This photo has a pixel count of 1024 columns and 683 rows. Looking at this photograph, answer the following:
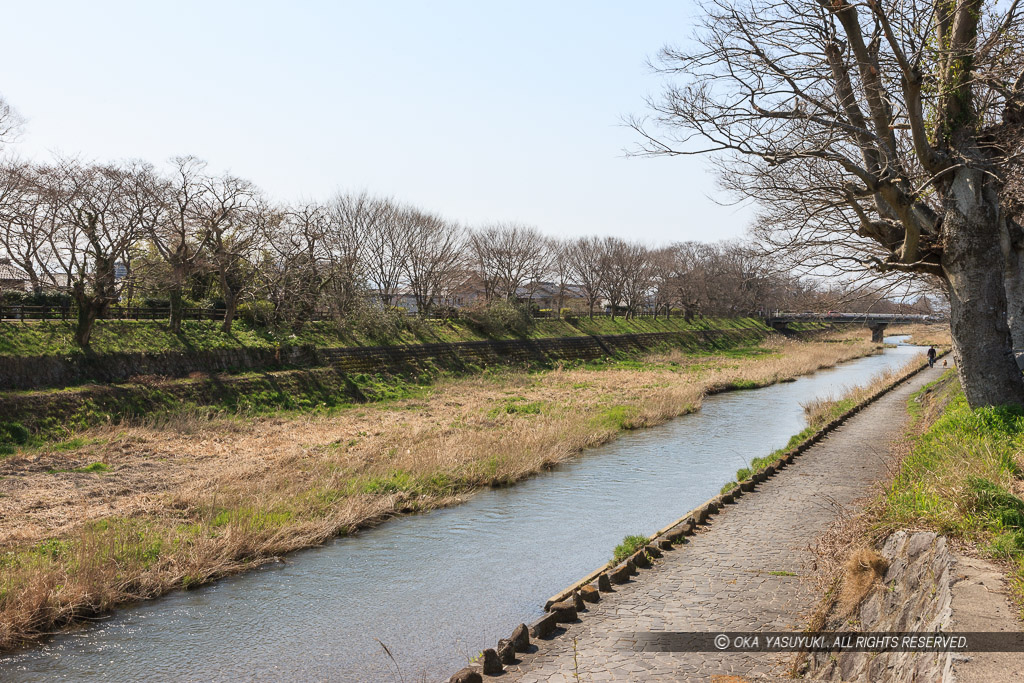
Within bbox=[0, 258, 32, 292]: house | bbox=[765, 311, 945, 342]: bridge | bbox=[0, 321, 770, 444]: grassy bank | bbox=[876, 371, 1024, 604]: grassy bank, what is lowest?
bbox=[0, 321, 770, 444]: grassy bank

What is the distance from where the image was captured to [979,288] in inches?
420

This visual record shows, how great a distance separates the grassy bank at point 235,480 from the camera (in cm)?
1053

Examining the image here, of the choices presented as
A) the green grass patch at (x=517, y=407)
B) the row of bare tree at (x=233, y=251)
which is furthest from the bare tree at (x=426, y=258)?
the green grass patch at (x=517, y=407)

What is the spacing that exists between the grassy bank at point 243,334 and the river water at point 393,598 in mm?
16820

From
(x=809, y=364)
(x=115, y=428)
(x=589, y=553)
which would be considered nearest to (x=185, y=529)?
(x=589, y=553)

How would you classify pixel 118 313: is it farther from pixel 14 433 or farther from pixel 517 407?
pixel 517 407

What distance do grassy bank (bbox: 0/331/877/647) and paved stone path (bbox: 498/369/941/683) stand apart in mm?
6176

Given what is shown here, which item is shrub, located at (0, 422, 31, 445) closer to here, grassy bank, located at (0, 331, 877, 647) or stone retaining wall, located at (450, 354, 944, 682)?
grassy bank, located at (0, 331, 877, 647)

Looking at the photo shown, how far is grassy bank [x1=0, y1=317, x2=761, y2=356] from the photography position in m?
24.5

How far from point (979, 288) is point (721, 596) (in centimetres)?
607

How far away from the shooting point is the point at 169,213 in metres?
29.6

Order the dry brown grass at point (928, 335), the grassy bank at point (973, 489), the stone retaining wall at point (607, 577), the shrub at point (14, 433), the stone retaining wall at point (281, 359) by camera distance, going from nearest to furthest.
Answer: the grassy bank at point (973, 489) < the stone retaining wall at point (607, 577) < the shrub at point (14, 433) < the stone retaining wall at point (281, 359) < the dry brown grass at point (928, 335)

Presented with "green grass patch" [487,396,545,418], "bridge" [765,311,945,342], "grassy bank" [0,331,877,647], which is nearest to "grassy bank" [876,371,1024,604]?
"grassy bank" [0,331,877,647]

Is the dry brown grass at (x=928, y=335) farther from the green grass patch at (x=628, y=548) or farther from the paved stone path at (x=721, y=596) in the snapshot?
the green grass patch at (x=628, y=548)
